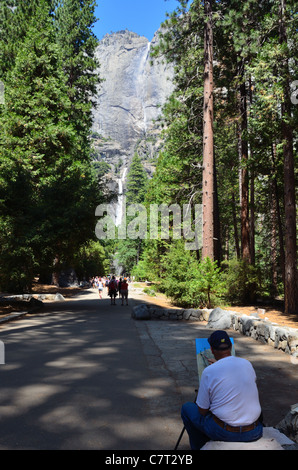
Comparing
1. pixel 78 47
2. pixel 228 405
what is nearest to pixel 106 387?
pixel 228 405

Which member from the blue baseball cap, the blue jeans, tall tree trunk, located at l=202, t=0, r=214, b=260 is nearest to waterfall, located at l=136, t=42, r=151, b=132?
tall tree trunk, located at l=202, t=0, r=214, b=260

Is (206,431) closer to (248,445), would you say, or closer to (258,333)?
(248,445)

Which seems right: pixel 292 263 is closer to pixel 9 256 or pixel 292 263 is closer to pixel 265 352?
pixel 265 352

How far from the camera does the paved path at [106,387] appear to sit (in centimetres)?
388

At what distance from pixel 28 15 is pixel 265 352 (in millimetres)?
28787

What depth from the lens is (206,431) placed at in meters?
3.02

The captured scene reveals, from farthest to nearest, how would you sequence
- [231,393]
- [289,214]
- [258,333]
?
1. [289,214]
2. [258,333]
3. [231,393]

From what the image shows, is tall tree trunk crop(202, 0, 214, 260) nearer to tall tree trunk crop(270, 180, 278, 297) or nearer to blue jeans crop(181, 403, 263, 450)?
tall tree trunk crop(270, 180, 278, 297)

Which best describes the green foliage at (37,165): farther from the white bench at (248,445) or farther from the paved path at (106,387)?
the white bench at (248,445)

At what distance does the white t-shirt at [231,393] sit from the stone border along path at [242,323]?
4.71 m

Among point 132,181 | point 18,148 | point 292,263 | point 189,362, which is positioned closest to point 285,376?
point 189,362

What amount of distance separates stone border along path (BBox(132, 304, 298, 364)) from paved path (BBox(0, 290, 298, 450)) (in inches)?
9.0

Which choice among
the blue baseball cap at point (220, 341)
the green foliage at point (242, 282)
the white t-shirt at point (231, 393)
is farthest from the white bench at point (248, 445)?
the green foliage at point (242, 282)

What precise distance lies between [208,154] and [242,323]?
8742mm
